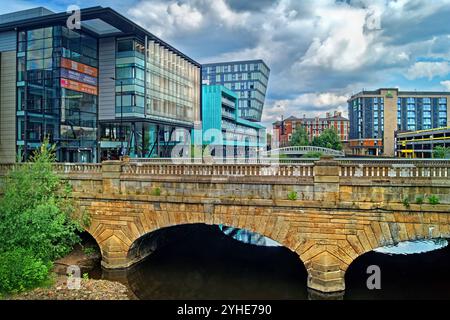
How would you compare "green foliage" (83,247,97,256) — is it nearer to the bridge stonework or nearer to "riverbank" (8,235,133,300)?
"riverbank" (8,235,133,300)

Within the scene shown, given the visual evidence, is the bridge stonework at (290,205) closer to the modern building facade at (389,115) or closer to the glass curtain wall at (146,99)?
the glass curtain wall at (146,99)

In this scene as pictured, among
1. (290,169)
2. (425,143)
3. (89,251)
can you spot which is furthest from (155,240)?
(425,143)

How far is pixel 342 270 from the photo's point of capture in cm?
1512

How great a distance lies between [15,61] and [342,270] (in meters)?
37.5

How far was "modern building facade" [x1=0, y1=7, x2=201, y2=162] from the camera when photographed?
1403 inches

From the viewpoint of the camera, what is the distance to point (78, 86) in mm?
37250

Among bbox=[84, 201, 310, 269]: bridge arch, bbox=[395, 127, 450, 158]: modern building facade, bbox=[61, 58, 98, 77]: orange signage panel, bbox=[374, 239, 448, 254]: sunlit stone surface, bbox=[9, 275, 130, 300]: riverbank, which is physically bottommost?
bbox=[374, 239, 448, 254]: sunlit stone surface

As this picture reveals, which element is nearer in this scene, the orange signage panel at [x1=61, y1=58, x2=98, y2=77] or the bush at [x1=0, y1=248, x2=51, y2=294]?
the bush at [x1=0, y1=248, x2=51, y2=294]

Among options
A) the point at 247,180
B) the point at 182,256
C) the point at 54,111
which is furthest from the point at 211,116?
the point at 247,180

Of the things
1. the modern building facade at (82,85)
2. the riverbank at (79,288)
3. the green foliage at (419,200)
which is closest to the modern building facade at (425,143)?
the modern building facade at (82,85)

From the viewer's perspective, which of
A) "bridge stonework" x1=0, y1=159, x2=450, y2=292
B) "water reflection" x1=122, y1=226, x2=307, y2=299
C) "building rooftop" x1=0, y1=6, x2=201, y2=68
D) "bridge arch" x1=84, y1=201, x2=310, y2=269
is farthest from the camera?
"building rooftop" x1=0, y1=6, x2=201, y2=68

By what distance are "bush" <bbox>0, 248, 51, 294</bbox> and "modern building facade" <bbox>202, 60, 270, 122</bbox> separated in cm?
9107

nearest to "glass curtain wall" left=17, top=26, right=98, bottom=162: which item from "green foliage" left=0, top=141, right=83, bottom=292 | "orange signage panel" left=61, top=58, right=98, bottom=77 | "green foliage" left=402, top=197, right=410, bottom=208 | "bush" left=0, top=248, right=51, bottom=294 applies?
"orange signage panel" left=61, top=58, right=98, bottom=77
